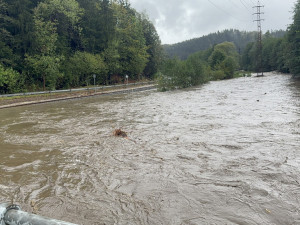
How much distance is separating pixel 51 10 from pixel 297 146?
4247 centimetres

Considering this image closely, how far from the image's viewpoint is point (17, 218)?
160 centimetres

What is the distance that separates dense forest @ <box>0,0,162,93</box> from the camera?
3494 cm

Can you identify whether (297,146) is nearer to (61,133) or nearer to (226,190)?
(226,190)

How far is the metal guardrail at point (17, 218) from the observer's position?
1.53m

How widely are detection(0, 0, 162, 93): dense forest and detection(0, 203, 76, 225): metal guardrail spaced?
3383cm

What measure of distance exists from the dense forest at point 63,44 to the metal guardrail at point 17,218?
33.8 metres

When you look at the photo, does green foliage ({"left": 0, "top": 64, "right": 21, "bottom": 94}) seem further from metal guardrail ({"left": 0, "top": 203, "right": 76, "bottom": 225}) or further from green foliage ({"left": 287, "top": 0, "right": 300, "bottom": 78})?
green foliage ({"left": 287, "top": 0, "right": 300, "bottom": 78})

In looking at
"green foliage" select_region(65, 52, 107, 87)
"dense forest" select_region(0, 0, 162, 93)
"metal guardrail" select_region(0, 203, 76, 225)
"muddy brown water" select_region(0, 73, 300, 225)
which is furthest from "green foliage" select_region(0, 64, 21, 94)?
"metal guardrail" select_region(0, 203, 76, 225)

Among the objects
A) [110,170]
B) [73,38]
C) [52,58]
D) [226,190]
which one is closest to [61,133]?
[110,170]

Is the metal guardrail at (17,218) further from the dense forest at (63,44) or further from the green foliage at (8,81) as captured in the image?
the dense forest at (63,44)

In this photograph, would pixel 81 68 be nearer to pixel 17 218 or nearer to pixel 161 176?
pixel 161 176

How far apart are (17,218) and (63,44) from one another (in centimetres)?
4550

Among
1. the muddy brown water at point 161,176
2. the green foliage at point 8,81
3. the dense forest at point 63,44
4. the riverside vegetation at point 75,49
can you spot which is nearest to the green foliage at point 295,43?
the riverside vegetation at point 75,49

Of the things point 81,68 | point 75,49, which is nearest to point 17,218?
point 81,68
